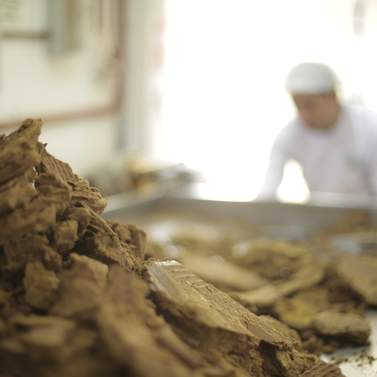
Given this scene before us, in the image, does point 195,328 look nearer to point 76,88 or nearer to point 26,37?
point 26,37

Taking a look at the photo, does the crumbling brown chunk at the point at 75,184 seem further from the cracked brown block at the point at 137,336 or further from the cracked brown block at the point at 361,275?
the cracked brown block at the point at 361,275

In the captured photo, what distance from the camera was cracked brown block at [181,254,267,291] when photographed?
1.88 metres

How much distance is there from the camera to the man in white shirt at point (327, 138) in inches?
122

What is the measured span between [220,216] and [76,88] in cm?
118

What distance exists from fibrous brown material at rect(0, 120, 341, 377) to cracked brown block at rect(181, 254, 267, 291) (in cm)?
57

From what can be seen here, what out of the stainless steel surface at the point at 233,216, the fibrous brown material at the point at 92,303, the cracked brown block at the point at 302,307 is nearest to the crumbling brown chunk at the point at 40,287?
the fibrous brown material at the point at 92,303

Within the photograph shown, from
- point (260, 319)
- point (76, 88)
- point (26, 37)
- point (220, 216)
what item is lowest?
point (220, 216)

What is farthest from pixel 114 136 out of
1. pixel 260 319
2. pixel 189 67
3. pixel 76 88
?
pixel 260 319

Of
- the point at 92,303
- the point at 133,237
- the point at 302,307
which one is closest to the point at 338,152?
the point at 302,307

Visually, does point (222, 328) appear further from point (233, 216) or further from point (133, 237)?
point (233, 216)

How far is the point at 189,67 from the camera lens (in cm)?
474

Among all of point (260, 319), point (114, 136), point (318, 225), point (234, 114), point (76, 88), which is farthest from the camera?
point (234, 114)

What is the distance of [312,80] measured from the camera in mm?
3098

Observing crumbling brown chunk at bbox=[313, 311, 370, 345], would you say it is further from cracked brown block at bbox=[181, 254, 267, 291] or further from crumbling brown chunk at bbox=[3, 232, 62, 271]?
crumbling brown chunk at bbox=[3, 232, 62, 271]
